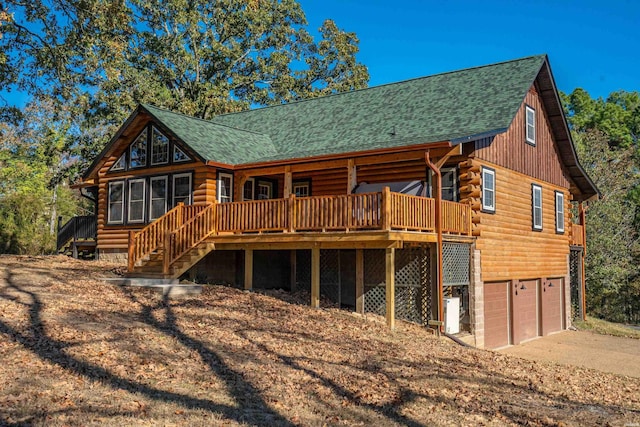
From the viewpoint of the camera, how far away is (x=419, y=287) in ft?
57.2

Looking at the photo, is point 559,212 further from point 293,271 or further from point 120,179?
point 120,179

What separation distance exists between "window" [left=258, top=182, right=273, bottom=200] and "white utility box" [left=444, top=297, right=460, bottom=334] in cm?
850

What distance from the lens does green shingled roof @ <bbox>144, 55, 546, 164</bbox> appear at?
1981 centimetres

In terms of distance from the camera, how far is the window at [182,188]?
21.5 meters

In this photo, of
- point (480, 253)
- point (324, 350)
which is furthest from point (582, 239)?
point (324, 350)

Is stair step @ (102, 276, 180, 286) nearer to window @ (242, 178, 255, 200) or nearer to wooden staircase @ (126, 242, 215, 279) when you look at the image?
wooden staircase @ (126, 242, 215, 279)

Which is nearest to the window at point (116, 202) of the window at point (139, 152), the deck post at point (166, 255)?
the window at point (139, 152)

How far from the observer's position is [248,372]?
10.1 m

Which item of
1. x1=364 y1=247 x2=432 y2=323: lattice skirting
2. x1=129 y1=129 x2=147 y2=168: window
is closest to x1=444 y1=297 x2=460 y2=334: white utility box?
x1=364 y1=247 x2=432 y2=323: lattice skirting

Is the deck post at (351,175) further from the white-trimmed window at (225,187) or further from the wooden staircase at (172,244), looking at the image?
the white-trimmed window at (225,187)

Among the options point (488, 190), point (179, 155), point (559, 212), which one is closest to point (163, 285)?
point (179, 155)

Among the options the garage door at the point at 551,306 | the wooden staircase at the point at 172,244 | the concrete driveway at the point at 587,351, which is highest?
the wooden staircase at the point at 172,244

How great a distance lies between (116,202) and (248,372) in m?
15.7

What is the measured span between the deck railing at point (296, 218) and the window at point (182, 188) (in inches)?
63.0
